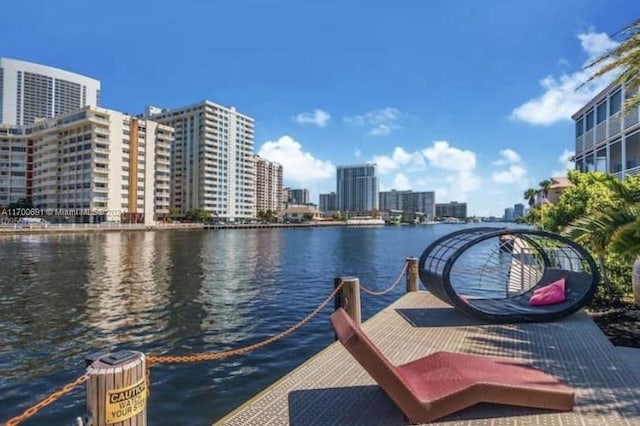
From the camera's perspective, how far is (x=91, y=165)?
10019 centimetres

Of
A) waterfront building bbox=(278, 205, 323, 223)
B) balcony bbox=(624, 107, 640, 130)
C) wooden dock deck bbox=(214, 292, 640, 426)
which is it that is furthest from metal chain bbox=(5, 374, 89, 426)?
waterfront building bbox=(278, 205, 323, 223)

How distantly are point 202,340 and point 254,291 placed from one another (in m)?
8.70

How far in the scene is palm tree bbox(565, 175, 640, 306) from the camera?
8172mm

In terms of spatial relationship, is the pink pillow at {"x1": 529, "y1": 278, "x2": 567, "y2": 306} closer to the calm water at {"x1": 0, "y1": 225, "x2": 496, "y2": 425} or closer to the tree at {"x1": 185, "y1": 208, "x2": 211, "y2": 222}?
the calm water at {"x1": 0, "y1": 225, "x2": 496, "y2": 425}

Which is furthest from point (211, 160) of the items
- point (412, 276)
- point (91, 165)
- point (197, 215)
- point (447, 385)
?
point (447, 385)

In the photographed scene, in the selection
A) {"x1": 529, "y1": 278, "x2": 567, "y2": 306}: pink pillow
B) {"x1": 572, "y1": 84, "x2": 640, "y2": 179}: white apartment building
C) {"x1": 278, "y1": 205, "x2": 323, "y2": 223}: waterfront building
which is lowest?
{"x1": 529, "y1": 278, "x2": 567, "y2": 306}: pink pillow

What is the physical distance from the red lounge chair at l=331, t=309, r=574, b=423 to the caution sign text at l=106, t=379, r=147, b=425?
2.04 meters

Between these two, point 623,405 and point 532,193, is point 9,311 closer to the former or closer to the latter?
point 623,405

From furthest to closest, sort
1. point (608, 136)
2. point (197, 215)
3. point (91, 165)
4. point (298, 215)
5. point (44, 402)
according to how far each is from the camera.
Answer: point (298, 215) → point (197, 215) → point (91, 165) → point (608, 136) → point (44, 402)

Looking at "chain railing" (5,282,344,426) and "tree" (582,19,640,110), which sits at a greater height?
"tree" (582,19,640,110)

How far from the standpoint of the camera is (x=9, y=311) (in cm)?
1580

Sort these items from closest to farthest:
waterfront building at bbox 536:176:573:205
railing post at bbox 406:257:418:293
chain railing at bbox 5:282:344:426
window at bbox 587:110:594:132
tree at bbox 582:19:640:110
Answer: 1. chain railing at bbox 5:282:344:426
2. tree at bbox 582:19:640:110
3. railing post at bbox 406:257:418:293
4. window at bbox 587:110:594:132
5. waterfront building at bbox 536:176:573:205

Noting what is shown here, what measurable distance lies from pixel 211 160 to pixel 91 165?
4274 cm

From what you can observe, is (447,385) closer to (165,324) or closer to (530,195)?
(165,324)
